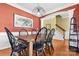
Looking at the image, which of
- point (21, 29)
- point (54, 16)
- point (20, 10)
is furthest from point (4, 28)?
point (54, 16)

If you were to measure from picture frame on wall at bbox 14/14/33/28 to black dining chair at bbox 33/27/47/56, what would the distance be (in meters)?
0.19

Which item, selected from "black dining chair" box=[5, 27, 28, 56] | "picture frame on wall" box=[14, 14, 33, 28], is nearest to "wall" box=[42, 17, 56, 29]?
"picture frame on wall" box=[14, 14, 33, 28]

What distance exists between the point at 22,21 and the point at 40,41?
0.42 meters

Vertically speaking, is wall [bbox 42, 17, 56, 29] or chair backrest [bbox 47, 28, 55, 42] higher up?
wall [bbox 42, 17, 56, 29]

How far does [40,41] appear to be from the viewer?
1.77m

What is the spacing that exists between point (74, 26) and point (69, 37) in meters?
0.18

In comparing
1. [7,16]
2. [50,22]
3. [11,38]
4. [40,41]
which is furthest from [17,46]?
[50,22]

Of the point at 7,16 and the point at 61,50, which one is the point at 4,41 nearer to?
the point at 7,16

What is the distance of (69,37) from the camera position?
1.76 m

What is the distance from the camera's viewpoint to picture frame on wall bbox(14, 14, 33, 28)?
174cm

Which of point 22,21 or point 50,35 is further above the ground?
point 22,21

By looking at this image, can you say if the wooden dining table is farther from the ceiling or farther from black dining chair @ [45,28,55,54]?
the ceiling

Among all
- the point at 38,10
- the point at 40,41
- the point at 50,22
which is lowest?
the point at 40,41

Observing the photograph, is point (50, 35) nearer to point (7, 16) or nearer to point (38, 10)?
point (38, 10)
